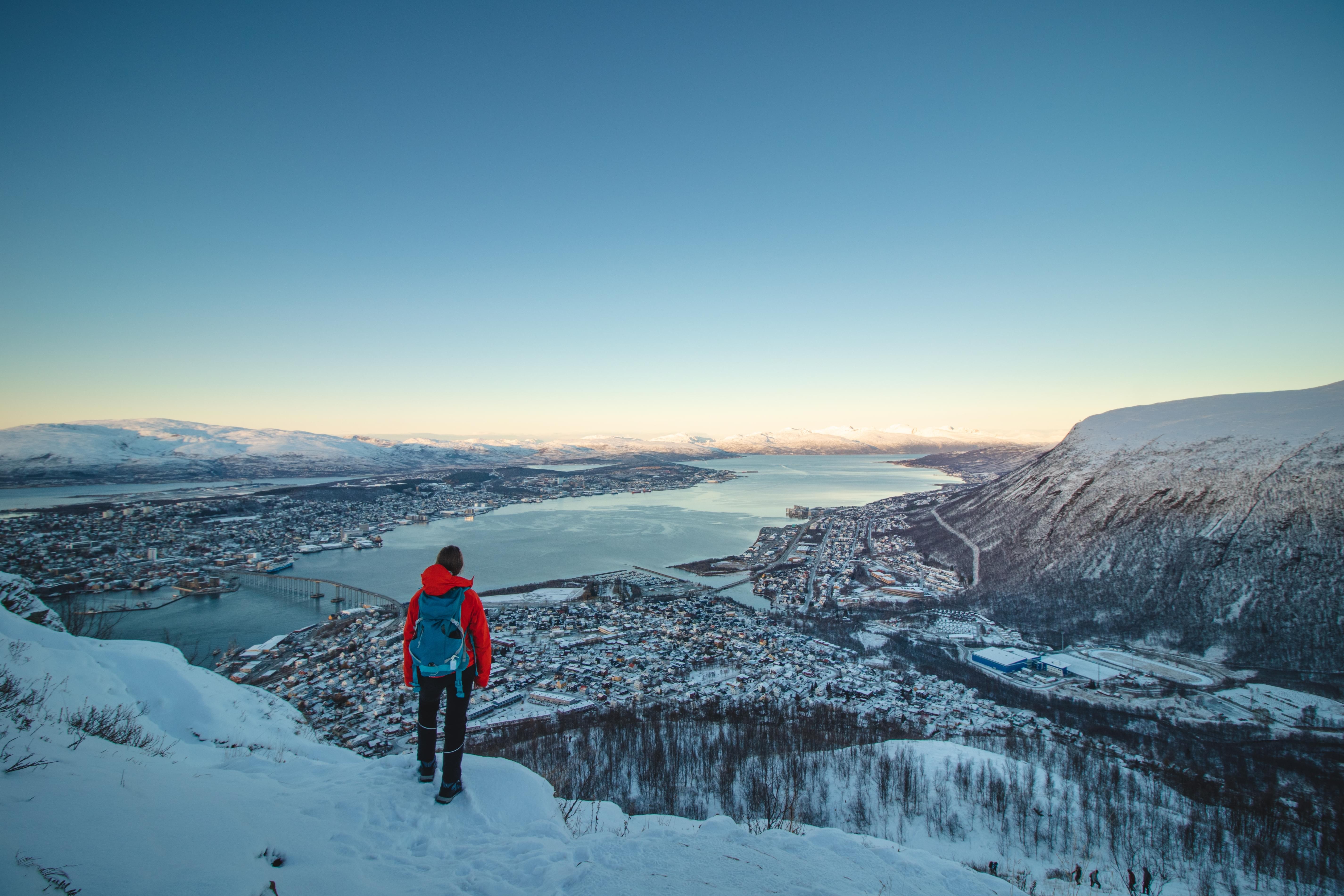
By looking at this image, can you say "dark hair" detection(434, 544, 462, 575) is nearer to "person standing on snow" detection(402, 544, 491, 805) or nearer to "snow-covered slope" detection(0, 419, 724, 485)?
"person standing on snow" detection(402, 544, 491, 805)

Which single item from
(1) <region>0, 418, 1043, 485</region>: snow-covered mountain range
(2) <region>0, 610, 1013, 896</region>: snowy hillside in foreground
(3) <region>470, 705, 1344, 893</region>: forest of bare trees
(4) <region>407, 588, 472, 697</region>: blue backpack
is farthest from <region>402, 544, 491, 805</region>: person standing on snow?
(1) <region>0, 418, 1043, 485</region>: snow-covered mountain range

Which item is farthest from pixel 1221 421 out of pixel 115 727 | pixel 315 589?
pixel 315 589

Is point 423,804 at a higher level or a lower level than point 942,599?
higher

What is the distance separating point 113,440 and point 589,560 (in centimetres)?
10157

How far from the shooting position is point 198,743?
4004 mm

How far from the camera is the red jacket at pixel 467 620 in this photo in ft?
9.72

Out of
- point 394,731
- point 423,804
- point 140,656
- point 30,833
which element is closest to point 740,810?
point 423,804

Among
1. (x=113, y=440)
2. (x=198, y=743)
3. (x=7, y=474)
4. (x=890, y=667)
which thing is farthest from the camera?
(x=113, y=440)

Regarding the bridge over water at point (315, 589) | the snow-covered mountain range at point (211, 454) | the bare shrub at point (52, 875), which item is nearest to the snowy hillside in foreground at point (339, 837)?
the bare shrub at point (52, 875)

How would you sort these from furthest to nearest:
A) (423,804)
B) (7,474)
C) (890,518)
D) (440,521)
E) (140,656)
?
(7,474), (440,521), (890,518), (140,656), (423,804)

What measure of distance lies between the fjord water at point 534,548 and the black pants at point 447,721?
11792mm

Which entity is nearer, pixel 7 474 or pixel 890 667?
pixel 890 667

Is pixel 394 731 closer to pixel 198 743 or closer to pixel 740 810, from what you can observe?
pixel 198 743

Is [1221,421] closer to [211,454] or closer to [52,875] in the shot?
[52,875]
